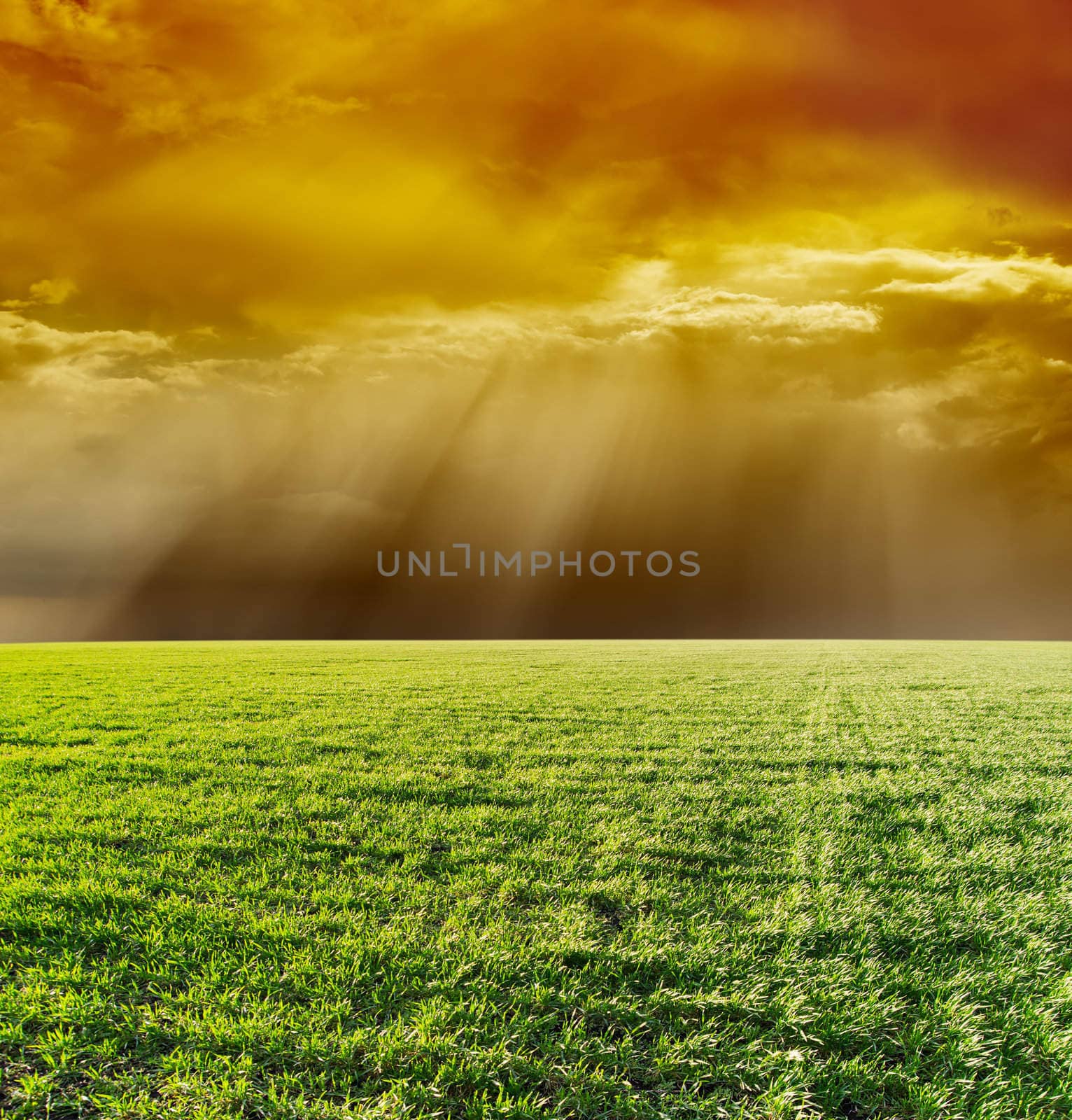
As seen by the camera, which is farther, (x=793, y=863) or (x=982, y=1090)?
(x=793, y=863)

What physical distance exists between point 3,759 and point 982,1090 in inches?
384

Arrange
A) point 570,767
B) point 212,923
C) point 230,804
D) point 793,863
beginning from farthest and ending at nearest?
point 570,767, point 230,804, point 793,863, point 212,923

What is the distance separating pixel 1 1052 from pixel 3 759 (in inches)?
243

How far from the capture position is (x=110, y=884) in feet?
14.8

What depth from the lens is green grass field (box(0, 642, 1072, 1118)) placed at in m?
2.96

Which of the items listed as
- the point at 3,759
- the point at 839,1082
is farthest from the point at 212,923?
the point at 3,759

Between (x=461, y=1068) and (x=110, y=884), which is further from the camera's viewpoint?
(x=110, y=884)

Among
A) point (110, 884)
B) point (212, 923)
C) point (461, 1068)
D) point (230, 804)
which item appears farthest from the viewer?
point (230, 804)

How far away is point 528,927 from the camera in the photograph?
409 cm

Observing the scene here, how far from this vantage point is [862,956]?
13.0 ft

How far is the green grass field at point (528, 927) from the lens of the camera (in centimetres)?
296

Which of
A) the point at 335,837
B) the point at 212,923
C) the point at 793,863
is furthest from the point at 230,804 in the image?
the point at 793,863

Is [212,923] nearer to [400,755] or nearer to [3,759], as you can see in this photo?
[400,755]

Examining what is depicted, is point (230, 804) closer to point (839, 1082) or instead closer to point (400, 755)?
point (400, 755)
